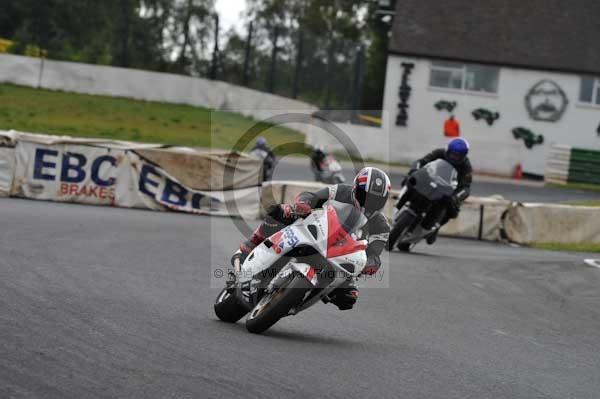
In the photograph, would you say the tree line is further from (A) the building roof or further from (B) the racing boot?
(B) the racing boot

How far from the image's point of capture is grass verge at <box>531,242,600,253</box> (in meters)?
19.1

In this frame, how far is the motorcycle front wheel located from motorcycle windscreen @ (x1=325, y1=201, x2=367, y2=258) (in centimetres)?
32

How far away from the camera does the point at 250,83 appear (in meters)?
41.4

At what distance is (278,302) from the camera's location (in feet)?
25.3

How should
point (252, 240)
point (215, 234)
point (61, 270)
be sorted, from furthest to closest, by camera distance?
point (215, 234), point (61, 270), point (252, 240)

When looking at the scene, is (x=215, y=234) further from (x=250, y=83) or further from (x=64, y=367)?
(x=250, y=83)

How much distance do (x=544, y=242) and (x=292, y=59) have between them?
2257cm

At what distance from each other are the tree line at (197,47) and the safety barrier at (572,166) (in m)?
7.91

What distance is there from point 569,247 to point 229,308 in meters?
12.2

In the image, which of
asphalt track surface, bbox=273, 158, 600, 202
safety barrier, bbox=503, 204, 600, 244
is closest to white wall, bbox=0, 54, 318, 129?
asphalt track surface, bbox=273, 158, 600, 202

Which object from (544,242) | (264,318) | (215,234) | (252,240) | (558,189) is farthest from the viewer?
(558,189)

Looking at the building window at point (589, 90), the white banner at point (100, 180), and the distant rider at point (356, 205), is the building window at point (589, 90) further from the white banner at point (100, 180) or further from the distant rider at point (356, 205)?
the distant rider at point (356, 205)

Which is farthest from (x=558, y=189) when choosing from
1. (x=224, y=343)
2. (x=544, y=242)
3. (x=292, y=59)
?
(x=224, y=343)

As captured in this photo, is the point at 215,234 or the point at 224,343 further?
the point at 215,234
